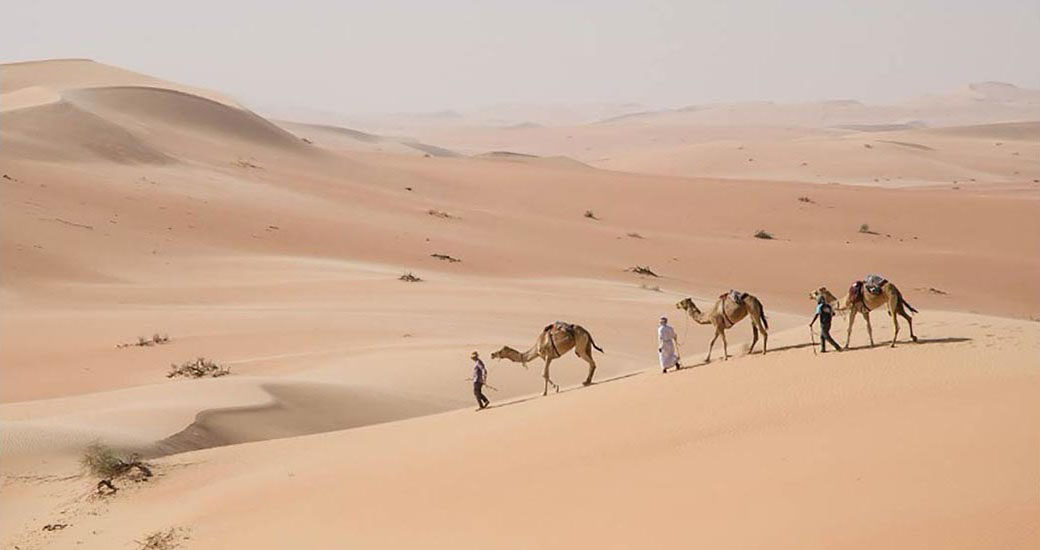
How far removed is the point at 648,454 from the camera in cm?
846

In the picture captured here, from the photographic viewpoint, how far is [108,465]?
10.4 m

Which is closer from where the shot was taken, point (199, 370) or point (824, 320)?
point (824, 320)

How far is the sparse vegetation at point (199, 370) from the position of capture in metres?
16.2

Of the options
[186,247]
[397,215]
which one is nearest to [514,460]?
[186,247]

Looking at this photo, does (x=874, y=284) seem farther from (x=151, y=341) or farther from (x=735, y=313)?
(x=151, y=341)

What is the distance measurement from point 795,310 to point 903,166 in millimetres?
56463

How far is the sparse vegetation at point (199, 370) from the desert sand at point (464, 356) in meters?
0.74

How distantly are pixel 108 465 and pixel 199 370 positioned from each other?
6.05 meters

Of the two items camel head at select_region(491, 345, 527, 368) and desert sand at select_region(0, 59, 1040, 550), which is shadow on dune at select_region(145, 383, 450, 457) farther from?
camel head at select_region(491, 345, 527, 368)

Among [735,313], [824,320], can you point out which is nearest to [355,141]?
[735,313]

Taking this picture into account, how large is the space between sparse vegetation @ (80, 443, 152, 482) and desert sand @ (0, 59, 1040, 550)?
0.66 feet

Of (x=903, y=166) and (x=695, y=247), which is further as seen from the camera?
(x=903, y=166)

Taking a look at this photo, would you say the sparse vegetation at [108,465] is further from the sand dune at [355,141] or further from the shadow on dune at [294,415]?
the sand dune at [355,141]

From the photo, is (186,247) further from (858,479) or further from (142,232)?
(858,479)
